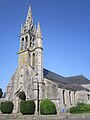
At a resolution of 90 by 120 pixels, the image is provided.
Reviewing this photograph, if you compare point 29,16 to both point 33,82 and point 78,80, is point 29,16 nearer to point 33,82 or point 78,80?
point 33,82

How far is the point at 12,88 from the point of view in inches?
1307

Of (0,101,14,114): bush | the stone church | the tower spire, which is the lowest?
(0,101,14,114): bush

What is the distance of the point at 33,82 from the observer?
2947 cm

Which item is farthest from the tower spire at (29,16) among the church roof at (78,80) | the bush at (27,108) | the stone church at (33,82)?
the church roof at (78,80)

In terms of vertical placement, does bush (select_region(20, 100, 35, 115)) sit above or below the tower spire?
below

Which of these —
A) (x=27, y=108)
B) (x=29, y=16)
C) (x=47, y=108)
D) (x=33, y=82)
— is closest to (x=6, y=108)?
(x=27, y=108)

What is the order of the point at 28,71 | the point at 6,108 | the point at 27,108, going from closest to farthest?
the point at 27,108 → the point at 6,108 → the point at 28,71

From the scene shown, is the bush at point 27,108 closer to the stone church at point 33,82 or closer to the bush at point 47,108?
the stone church at point 33,82

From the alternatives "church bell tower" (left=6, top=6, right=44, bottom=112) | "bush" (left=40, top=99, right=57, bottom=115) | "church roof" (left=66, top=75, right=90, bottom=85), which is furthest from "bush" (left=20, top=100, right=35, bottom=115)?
"church roof" (left=66, top=75, right=90, bottom=85)

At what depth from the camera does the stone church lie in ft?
96.4

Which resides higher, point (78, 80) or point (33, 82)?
point (78, 80)

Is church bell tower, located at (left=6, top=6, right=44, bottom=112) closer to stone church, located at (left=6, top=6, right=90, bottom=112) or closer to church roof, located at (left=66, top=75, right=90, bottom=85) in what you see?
stone church, located at (left=6, top=6, right=90, bottom=112)

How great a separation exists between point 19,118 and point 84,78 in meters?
30.7

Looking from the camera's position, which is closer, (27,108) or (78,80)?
(27,108)
